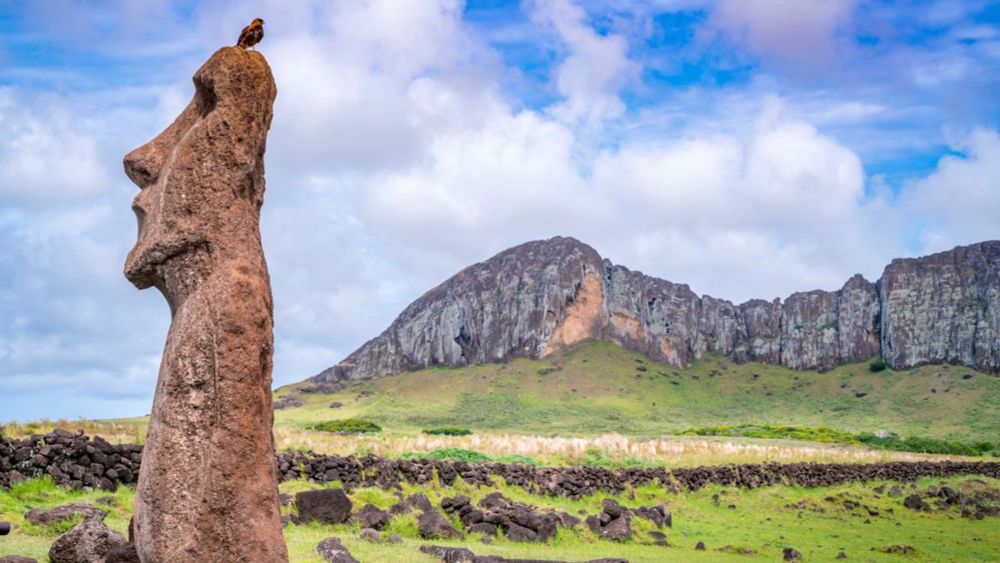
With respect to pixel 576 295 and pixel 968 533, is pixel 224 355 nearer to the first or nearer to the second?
pixel 968 533

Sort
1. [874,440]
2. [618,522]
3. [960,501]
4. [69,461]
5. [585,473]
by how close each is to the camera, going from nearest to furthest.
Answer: [69,461] → [618,522] → [585,473] → [960,501] → [874,440]

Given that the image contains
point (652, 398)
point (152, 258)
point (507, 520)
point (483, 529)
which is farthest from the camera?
point (652, 398)

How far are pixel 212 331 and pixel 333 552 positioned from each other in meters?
6.94

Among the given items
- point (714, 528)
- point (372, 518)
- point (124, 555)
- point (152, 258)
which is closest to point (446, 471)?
point (372, 518)

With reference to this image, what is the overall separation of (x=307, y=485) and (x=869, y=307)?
5745 inches

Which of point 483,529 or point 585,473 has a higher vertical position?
point 585,473

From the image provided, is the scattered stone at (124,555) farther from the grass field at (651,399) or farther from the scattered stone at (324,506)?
the grass field at (651,399)

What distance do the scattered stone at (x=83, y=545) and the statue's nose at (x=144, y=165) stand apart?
17.4 feet

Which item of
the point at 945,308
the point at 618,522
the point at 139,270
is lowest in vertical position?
the point at 618,522

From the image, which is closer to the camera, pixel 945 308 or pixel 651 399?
pixel 651 399

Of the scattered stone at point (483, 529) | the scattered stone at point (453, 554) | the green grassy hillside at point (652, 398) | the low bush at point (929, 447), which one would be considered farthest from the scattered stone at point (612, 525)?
the green grassy hillside at point (652, 398)

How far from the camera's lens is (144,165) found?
8719mm

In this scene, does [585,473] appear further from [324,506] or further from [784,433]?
[784,433]

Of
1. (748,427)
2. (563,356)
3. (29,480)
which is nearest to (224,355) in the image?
(29,480)
